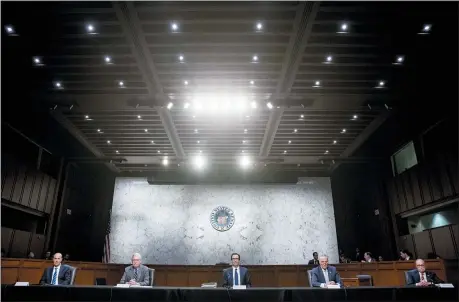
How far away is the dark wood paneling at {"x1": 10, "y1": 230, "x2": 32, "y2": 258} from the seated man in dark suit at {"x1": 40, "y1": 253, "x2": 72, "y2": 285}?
5.10 metres

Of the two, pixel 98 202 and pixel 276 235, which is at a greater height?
pixel 98 202

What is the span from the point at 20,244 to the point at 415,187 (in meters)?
13.7

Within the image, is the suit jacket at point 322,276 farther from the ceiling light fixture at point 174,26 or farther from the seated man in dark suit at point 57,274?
the ceiling light fixture at point 174,26

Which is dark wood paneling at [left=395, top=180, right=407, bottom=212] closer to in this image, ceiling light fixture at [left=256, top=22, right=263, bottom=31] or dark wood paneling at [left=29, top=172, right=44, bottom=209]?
ceiling light fixture at [left=256, top=22, right=263, bottom=31]

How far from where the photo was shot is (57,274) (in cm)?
586

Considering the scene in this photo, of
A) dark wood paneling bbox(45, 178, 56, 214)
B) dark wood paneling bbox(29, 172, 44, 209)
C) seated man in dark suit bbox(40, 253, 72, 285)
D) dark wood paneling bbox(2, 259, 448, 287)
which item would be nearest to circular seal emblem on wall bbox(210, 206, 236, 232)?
dark wood paneling bbox(2, 259, 448, 287)

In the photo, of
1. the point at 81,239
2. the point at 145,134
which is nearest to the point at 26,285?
the point at 145,134

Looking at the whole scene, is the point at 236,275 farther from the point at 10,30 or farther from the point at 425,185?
the point at 425,185

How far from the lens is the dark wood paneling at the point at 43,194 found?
1118 centimetres

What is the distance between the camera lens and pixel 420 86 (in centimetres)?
796

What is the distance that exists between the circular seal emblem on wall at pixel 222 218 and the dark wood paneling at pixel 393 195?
674 centimetres

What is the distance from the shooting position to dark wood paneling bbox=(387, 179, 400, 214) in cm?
1171

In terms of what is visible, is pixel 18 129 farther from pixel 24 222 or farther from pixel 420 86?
pixel 420 86

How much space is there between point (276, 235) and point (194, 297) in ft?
35.0
